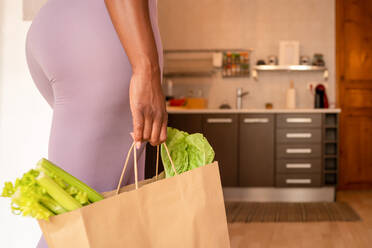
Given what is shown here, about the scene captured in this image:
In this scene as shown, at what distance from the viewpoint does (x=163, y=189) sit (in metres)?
0.71

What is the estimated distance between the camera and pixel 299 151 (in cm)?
449

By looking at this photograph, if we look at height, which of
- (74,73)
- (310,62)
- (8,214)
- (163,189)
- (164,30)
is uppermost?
(164,30)

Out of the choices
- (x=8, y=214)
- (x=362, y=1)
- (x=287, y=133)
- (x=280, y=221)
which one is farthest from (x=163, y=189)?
(x=362, y=1)

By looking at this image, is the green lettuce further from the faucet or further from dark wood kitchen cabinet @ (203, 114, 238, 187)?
the faucet

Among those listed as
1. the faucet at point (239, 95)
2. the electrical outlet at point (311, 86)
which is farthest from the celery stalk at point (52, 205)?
the electrical outlet at point (311, 86)

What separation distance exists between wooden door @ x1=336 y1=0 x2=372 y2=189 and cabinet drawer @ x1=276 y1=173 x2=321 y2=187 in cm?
113

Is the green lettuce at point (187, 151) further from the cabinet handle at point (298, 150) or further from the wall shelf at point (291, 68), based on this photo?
the wall shelf at point (291, 68)

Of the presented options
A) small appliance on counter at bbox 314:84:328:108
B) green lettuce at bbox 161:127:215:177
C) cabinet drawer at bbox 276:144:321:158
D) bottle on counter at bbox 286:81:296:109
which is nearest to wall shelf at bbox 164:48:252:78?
bottle on counter at bbox 286:81:296:109

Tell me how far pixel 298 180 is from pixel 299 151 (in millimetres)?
310

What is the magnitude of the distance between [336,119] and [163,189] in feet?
13.6

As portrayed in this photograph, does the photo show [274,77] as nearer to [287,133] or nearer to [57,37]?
[287,133]

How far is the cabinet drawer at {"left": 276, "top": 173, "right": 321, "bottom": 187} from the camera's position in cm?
446

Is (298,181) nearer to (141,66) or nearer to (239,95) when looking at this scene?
(239,95)

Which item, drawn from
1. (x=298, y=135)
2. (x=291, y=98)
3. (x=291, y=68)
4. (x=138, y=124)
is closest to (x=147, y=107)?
(x=138, y=124)
